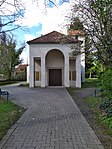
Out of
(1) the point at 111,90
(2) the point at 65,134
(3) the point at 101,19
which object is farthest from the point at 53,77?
(2) the point at 65,134

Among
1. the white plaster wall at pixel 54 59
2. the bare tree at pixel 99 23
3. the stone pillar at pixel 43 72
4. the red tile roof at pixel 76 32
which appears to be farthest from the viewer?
the white plaster wall at pixel 54 59

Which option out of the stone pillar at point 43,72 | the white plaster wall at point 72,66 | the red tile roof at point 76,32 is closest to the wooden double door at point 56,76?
the white plaster wall at point 72,66

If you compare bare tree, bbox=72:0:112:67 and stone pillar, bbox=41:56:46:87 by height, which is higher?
bare tree, bbox=72:0:112:67

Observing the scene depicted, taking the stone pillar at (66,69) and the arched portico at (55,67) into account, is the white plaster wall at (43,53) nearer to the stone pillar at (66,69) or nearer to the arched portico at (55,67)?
the stone pillar at (66,69)

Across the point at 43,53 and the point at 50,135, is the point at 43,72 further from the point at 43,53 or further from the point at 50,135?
the point at 50,135

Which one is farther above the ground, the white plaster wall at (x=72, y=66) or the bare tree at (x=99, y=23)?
the bare tree at (x=99, y=23)

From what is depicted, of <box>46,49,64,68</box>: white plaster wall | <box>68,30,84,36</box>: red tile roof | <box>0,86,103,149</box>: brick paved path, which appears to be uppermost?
<box>68,30,84,36</box>: red tile roof

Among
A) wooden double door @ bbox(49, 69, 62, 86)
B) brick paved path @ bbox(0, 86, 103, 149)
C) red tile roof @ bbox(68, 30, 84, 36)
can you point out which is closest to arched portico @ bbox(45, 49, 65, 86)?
wooden double door @ bbox(49, 69, 62, 86)

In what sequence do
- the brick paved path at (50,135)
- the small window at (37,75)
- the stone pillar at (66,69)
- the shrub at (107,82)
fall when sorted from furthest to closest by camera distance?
the small window at (37,75), the stone pillar at (66,69), the shrub at (107,82), the brick paved path at (50,135)

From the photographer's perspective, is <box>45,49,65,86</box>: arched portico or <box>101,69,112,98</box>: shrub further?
<box>45,49,65,86</box>: arched portico

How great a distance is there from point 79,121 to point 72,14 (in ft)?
41.3

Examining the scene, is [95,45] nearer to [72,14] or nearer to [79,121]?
[72,14]

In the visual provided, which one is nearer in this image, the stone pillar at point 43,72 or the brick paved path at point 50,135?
the brick paved path at point 50,135

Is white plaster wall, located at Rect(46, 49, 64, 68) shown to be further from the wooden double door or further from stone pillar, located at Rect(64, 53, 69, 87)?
stone pillar, located at Rect(64, 53, 69, 87)
